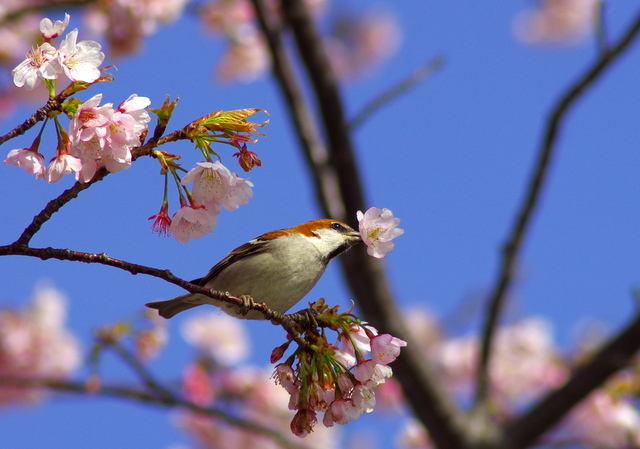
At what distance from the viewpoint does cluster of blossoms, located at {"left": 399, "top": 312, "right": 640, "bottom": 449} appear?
6.11 metres

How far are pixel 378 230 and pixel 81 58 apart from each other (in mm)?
1109

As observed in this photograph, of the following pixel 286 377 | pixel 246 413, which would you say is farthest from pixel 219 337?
pixel 286 377

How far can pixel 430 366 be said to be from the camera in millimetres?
6230

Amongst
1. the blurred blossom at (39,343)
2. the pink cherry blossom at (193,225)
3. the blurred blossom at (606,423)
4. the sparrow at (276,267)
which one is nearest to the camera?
the pink cherry blossom at (193,225)

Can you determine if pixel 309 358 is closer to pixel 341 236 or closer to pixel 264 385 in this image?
pixel 341 236

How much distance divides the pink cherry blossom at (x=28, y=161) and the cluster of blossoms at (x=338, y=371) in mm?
986

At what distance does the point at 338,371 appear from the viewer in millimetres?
2262

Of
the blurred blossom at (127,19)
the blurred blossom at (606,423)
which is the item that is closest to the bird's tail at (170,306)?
the blurred blossom at (127,19)

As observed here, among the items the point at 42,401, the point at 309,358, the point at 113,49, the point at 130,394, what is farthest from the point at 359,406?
the point at 42,401

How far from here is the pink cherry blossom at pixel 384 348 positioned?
2248 mm

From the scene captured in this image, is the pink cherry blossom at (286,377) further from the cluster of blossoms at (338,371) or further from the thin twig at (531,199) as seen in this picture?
the thin twig at (531,199)

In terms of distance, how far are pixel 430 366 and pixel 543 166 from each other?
82.8 inches

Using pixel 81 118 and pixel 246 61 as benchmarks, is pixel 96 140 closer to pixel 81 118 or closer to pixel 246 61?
pixel 81 118

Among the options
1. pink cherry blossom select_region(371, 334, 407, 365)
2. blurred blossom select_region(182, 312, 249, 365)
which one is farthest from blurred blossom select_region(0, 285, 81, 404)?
pink cherry blossom select_region(371, 334, 407, 365)
